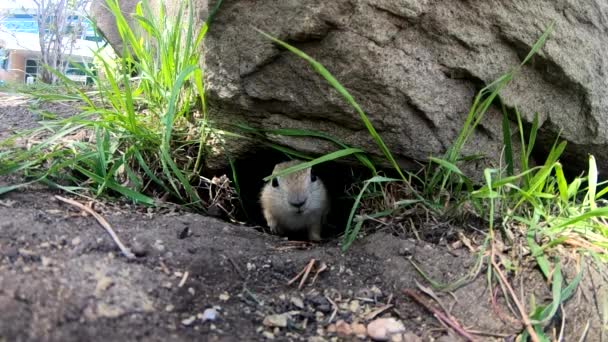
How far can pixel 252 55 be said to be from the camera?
235 cm

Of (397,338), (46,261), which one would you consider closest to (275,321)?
(397,338)

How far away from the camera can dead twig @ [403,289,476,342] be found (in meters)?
1.74

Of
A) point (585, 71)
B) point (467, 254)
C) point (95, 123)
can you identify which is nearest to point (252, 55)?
point (95, 123)

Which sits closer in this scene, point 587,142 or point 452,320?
point 452,320

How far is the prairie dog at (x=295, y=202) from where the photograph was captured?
306 centimetres

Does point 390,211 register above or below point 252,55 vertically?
below

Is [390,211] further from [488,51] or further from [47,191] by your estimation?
[47,191]

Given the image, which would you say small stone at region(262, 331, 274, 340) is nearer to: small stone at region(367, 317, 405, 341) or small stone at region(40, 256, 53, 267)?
small stone at region(367, 317, 405, 341)

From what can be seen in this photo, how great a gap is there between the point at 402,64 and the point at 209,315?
57.3 inches

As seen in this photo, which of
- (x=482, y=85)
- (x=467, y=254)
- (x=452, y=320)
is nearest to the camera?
(x=452, y=320)

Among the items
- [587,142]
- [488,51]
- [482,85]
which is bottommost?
[587,142]

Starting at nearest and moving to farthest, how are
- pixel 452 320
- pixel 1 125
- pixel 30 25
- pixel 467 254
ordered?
Result: pixel 452 320, pixel 467 254, pixel 1 125, pixel 30 25

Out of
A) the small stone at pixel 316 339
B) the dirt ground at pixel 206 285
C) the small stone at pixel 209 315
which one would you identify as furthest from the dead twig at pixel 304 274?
A: the small stone at pixel 209 315

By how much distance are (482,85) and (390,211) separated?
82 centimetres
